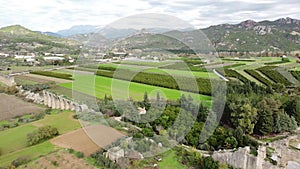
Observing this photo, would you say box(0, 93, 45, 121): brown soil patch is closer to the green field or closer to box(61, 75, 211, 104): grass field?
the green field

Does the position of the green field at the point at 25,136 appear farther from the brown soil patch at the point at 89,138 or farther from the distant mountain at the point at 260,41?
the distant mountain at the point at 260,41

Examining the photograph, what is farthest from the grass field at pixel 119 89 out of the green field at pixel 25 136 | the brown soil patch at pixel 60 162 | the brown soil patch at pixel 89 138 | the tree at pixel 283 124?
the brown soil patch at pixel 60 162

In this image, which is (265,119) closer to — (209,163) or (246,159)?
(246,159)

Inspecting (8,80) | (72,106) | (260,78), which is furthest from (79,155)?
(260,78)

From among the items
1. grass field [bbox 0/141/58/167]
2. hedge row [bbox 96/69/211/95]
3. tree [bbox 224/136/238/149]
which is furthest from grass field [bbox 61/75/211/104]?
grass field [bbox 0/141/58/167]

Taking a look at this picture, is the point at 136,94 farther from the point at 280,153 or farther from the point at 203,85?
the point at 280,153
